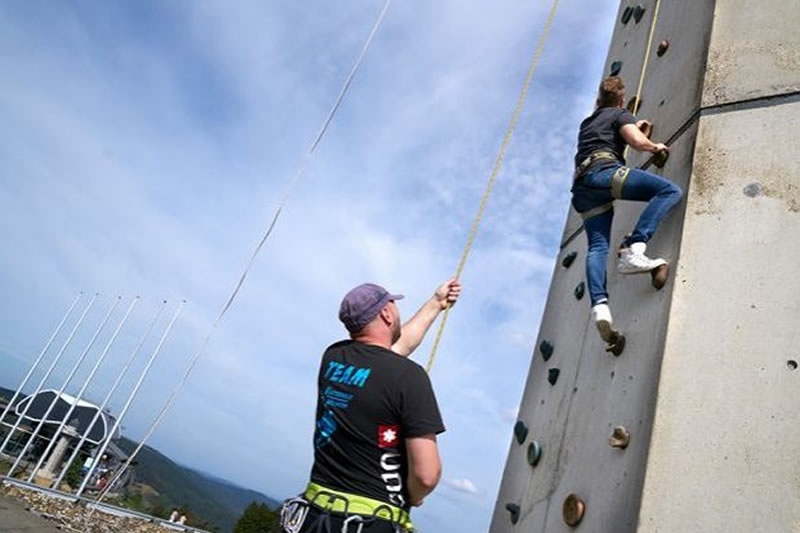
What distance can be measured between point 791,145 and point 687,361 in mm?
1062

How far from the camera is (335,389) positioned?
1662mm

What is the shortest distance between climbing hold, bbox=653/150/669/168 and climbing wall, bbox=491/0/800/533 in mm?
37

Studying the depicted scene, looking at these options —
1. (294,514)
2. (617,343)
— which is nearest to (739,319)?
(617,343)

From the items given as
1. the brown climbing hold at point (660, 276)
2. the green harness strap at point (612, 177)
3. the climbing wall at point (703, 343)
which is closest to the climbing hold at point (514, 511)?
the climbing wall at point (703, 343)

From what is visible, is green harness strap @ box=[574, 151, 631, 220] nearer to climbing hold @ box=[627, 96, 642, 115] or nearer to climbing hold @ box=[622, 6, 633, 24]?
climbing hold @ box=[627, 96, 642, 115]

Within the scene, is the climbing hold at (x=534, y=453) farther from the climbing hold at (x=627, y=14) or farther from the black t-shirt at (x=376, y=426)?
the climbing hold at (x=627, y=14)

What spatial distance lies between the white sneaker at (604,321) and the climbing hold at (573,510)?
26.4 inches

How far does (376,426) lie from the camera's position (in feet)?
5.07

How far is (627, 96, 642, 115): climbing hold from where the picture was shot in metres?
3.44

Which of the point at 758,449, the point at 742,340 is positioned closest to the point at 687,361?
the point at 742,340

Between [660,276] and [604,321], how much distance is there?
0.29 meters

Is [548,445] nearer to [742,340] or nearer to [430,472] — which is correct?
[742,340]

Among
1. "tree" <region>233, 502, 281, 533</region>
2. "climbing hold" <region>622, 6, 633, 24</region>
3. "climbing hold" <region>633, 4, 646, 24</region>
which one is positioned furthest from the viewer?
"tree" <region>233, 502, 281, 533</region>

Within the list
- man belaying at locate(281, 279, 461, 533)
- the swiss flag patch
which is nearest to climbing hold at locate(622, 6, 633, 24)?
man belaying at locate(281, 279, 461, 533)
